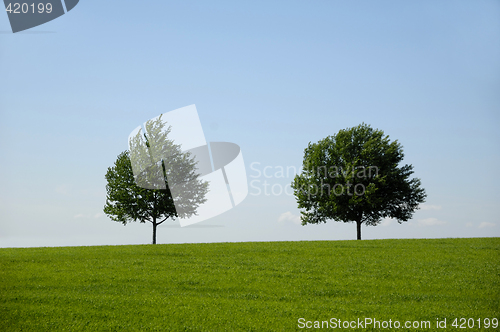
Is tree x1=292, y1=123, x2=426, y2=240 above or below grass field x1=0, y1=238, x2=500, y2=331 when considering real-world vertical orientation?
above

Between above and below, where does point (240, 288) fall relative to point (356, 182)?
below

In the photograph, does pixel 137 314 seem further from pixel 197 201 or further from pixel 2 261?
pixel 197 201

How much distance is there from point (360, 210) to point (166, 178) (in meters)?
20.5

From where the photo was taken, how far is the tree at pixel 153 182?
1444 inches

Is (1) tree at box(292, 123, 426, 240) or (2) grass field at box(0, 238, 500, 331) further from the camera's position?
(1) tree at box(292, 123, 426, 240)

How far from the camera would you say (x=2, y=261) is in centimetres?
2305

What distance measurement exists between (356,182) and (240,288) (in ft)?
81.8

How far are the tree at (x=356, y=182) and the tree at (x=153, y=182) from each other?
11744mm

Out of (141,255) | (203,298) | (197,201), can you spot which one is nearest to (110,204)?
(197,201)

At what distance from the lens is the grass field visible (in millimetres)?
12992

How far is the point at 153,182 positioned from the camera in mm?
37062

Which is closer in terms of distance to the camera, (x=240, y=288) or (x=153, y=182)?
(x=240, y=288)

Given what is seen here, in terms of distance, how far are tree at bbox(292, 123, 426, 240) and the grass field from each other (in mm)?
12252

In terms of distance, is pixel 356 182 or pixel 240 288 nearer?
pixel 240 288
